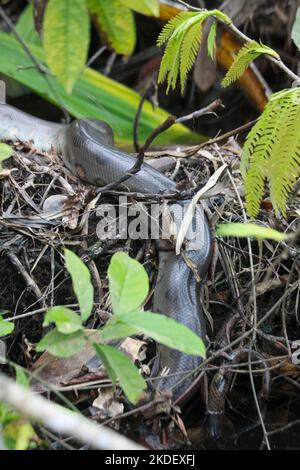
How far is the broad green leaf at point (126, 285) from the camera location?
1752 millimetres

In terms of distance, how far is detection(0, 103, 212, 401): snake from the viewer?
2451mm

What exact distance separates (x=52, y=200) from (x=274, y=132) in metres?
1.08

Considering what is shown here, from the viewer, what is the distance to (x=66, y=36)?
119 cm

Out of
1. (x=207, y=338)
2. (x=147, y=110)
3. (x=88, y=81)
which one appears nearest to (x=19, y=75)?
(x=88, y=81)

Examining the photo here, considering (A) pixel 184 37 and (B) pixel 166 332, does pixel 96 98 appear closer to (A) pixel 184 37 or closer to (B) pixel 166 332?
(A) pixel 184 37

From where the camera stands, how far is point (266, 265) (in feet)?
9.23

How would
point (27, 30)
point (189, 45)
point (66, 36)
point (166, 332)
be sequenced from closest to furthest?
point (66, 36)
point (166, 332)
point (189, 45)
point (27, 30)

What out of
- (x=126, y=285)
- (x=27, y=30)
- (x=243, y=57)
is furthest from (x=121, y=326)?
(x=27, y=30)

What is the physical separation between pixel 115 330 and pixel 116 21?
785 mm

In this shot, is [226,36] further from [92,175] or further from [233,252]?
[233,252]

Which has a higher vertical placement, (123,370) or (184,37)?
(184,37)

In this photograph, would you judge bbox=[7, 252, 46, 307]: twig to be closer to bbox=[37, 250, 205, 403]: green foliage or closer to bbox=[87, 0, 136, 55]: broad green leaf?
bbox=[37, 250, 205, 403]: green foliage

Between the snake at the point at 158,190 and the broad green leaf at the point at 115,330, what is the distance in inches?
17.9

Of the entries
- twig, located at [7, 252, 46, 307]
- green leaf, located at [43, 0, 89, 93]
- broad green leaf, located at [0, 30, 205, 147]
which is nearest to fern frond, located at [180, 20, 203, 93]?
twig, located at [7, 252, 46, 307]
